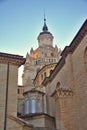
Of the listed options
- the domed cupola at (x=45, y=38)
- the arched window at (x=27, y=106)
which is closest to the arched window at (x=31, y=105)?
the arched window at (x=27, y=106)

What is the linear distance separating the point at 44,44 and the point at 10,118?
184 ft

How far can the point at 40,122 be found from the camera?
23109 mm

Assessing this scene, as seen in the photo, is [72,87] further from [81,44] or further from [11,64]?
[11,64]

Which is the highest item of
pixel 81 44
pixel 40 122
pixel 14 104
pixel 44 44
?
pixel 44 44

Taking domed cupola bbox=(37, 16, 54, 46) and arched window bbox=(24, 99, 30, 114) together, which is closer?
arched window bbox=(24, 99, 30, 114)

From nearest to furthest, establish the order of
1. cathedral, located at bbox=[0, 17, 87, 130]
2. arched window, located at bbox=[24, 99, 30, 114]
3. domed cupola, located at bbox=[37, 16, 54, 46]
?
1. cathedral, located at bbox=[0, 17, 87, 130]
2. arched window, located at bbox=[24, 99, 30, 114]
3. domed cupola, located at bbox=[37, 16, 54, 46]

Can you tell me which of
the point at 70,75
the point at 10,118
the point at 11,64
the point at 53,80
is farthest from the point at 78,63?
the point at 53,80

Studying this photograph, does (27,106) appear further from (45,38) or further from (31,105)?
(45,38)

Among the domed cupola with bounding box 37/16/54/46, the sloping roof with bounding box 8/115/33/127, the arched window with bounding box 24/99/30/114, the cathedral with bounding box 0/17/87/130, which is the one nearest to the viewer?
the sloping roof with bounding box 8/115/33/127

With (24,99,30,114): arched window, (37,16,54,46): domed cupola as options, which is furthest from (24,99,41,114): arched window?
(37,16,54,46): domed cupola

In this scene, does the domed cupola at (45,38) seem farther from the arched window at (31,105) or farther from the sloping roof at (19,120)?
the sloping roof at (19,120)

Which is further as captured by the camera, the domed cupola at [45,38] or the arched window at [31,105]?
the domed cupola at [45,38]

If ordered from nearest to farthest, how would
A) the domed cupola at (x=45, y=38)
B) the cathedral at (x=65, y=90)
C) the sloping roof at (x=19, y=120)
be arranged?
the sloping roof at (x=19, y=120), the cathedral at (x=65, y=90), the domed cupola at (x=45, y=38)

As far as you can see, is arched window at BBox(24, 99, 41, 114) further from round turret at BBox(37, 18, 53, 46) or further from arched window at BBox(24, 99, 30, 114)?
round turret at BBox(37, 18, 53, 46)
